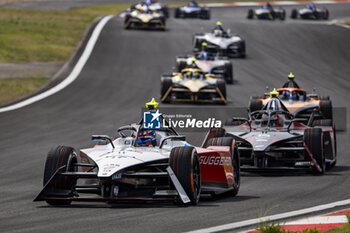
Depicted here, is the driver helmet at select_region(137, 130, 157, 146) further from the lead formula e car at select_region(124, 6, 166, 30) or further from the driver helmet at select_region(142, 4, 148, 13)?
the driver helmet at select_region(142, 4, 148, 13)

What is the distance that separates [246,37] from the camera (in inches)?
2032

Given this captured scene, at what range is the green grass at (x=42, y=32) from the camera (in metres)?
43.6

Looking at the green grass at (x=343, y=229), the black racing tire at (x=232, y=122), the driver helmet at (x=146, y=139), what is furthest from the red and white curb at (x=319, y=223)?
the black racing tire at (x=232, y=122)

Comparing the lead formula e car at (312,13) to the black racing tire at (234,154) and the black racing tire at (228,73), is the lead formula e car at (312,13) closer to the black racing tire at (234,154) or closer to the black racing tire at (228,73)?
the black racing tire at (228,73)

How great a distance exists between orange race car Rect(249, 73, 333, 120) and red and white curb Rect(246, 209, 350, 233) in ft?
41.0

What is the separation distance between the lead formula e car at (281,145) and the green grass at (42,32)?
2467 centimetres

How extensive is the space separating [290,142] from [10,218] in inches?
320

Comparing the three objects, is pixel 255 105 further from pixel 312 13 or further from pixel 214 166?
pixel 312 13

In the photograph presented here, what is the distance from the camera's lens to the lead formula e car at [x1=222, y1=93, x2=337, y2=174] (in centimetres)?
1688

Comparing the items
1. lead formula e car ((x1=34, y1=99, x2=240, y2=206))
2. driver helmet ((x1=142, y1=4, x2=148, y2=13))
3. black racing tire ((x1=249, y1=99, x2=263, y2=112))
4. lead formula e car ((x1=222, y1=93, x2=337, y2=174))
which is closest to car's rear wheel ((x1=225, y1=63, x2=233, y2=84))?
black racing tire ((x1=249, y1=99, x2=263, y2=112))

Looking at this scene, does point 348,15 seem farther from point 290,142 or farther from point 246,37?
point 290,142

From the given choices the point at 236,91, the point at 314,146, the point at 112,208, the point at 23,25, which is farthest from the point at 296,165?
the point at 23,25

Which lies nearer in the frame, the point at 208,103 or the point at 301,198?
the point at 301,198

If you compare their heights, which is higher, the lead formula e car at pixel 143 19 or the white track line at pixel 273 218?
the white track line at pixel 273 218
